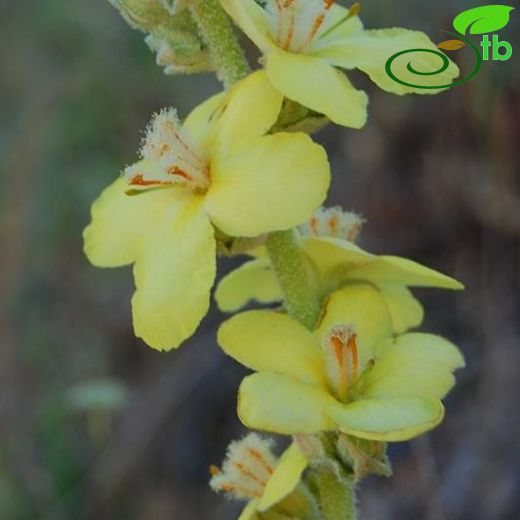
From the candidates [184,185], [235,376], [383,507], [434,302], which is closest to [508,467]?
[383,507]

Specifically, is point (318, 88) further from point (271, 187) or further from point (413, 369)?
point (413, 369)

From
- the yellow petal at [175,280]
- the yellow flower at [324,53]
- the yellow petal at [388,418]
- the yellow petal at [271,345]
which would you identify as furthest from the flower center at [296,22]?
the yellow petal at [388,418]

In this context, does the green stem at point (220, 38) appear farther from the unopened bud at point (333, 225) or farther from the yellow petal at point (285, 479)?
the yellow petal at point (285, 479)

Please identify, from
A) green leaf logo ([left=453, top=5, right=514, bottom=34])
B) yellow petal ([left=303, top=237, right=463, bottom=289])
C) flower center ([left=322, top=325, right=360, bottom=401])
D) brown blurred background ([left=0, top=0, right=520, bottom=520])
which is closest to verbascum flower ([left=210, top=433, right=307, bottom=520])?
flower center ([left=322, top=325, right=360, bottom=401])

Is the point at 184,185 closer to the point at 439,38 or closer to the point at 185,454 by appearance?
the point at 439,38

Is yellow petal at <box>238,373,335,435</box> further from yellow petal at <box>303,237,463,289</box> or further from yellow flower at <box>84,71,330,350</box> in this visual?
yellow petal at <box>303,237,463,289</box>
